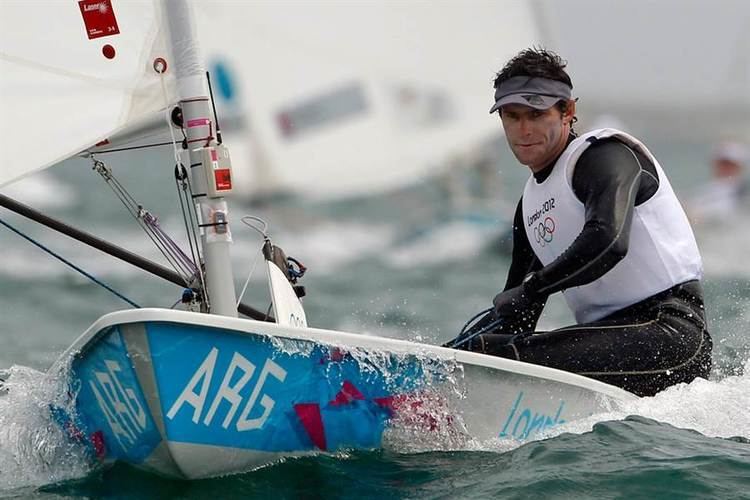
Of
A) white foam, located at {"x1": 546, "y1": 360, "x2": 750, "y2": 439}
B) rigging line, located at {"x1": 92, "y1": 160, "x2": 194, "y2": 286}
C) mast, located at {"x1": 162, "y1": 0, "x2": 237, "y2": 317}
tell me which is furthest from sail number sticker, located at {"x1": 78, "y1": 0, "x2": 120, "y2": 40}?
white foam, located at {"x1": 546, "y1": 360, "x2": 750, "y2": 439}

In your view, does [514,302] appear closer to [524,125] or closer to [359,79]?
[524,125]

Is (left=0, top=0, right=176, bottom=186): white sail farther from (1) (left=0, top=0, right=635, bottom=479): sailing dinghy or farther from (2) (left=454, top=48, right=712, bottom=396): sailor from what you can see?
(2) (left=454, top=48, right=712, bottom=396): sailor

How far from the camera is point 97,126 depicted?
2.84 meters

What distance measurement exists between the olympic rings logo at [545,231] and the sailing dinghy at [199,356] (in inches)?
17.4

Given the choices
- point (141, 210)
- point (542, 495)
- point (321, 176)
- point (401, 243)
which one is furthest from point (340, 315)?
point (401, 243)

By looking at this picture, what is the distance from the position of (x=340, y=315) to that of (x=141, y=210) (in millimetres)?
4908

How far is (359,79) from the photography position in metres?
4.77

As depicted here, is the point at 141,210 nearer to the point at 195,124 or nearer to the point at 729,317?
the point at 195,124

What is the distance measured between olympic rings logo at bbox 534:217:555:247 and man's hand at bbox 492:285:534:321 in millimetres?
284

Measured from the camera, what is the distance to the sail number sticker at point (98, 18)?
286 centimetres

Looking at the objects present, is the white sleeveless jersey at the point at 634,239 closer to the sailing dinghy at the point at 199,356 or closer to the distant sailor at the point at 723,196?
the sailing dinghy at the point at 199,356

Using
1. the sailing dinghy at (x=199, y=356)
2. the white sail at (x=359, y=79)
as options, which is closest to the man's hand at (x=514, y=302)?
the sailing dinghy at (x=199, y=356)

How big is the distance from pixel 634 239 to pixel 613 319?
0.20 meters

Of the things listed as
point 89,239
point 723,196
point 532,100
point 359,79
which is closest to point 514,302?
point 532,100
